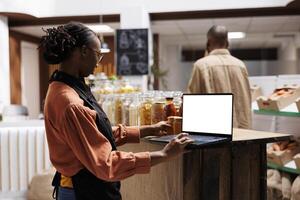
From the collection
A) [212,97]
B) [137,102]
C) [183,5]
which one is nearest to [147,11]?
[183,5]

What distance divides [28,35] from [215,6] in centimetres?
432

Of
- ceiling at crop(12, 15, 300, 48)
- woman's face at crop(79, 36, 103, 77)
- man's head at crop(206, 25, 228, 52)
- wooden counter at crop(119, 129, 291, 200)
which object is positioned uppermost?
ceiling at crop(12, 15, 300, 48)

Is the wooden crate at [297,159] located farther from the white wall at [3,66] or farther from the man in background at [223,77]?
the white wall at [3,66]

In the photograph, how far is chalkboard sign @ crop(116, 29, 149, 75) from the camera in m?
5.75

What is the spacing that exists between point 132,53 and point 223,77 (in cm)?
298

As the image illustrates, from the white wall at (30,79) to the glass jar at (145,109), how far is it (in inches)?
255

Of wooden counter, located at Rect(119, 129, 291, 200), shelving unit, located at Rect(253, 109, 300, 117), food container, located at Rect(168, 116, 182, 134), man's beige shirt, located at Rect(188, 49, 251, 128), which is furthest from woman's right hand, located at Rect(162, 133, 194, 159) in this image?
shelving unit, located at Rect(253, 109, 300, 117)

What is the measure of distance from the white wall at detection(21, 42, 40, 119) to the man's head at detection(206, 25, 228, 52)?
5.93 m

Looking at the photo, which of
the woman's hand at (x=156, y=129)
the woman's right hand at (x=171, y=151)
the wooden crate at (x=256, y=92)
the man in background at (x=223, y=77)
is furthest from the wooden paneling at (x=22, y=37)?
the woman's right hand at (x=171, y=151)

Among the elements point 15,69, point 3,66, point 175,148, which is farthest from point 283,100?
point 15,69

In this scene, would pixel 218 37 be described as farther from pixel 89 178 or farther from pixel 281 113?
pixel 89 178

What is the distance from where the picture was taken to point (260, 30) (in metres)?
7.93

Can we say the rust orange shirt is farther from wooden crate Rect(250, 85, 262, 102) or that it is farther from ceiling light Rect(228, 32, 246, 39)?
ceiling light Rect(228, 32, 246, 39)

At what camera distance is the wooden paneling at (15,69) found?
7.61 meters
